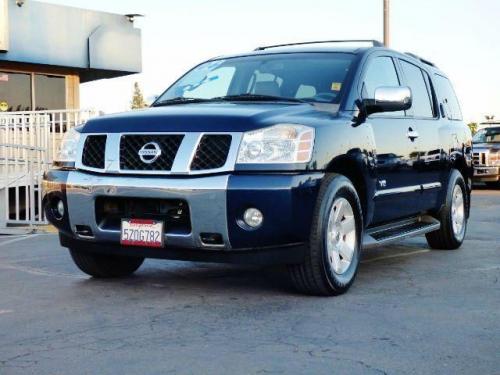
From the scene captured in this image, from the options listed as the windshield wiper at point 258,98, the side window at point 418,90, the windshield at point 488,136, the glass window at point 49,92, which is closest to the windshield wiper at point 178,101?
the windshield wiper at point 258,98

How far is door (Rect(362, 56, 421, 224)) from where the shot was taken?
21.2 feet

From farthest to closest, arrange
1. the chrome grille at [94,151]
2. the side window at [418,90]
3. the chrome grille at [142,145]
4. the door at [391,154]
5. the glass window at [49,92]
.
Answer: the glass window at [49,92] → the side window at [418,90] → the door at [391,154] → the chrome grille at [94,151] → the chrome grille at [142,145]

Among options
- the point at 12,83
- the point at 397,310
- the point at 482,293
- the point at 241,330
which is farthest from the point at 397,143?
the point at 12,83

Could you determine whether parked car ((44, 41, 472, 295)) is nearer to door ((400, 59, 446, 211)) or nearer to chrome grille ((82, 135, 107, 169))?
chrome grille ((82, 135, 107, 169))

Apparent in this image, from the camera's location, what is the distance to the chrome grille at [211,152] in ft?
17.2

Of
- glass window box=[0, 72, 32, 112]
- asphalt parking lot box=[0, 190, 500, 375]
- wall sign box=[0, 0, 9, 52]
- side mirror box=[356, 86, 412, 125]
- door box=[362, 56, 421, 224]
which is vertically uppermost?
wall sign box=[0, 0, 9, 52]

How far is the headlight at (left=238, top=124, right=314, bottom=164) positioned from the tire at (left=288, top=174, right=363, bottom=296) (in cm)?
32

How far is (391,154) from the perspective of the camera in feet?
21.7

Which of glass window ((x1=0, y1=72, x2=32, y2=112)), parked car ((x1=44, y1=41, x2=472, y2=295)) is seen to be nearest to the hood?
parked car ((x1=44, y1=41, x2=472, y2=295))

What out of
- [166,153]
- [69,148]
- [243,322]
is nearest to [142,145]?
[166,153]

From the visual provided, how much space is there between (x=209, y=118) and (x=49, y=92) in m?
17.1

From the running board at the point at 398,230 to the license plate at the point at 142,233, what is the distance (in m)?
1.58

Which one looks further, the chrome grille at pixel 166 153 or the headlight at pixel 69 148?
the headlight at pixel 69 148

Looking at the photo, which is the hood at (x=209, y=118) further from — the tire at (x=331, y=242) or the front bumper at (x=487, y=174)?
the front bumper at (x=487, y=174)
